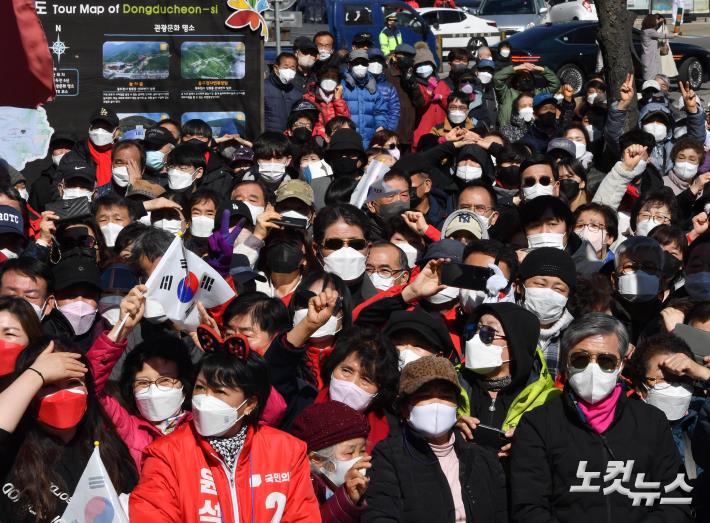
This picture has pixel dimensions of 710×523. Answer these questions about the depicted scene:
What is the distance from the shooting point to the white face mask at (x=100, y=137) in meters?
10.0

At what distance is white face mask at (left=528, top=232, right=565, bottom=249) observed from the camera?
725 centimetres

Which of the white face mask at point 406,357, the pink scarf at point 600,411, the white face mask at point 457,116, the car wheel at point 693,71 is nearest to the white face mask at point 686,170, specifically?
the white face mask at point 457,116

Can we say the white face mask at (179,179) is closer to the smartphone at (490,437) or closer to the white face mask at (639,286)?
the white face mask at (639,286)

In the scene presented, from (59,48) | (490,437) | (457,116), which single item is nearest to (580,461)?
(490,437)

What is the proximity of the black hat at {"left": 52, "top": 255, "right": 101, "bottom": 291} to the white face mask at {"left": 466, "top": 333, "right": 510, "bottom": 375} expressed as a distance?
84.2 inches

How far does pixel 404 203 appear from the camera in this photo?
8.05 metres

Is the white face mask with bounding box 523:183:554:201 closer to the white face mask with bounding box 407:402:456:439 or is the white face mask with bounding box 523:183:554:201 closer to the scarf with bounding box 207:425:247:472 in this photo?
the white face mask with bounding box 407:402:456:439

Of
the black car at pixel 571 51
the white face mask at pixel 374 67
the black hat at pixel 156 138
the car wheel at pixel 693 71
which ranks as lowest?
the car wheel at pixel 693 71

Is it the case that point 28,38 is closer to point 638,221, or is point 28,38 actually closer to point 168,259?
point 168,259

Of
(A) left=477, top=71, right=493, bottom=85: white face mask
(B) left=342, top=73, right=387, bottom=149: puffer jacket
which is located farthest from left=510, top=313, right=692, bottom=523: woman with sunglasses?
(A) left=477, top=71, right=493, bottom=85: white face mask

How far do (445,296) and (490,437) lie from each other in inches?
56.6

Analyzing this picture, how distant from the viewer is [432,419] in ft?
15.3

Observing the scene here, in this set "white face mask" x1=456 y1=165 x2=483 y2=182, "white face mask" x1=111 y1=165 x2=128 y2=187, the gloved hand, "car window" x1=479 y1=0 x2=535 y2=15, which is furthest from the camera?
"car window" x1=479 y1=0 x2=535 y2=15

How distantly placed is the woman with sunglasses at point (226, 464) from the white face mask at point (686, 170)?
622 cm
